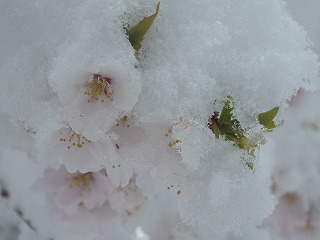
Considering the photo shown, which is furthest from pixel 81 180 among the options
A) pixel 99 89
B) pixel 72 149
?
pixel 99 89

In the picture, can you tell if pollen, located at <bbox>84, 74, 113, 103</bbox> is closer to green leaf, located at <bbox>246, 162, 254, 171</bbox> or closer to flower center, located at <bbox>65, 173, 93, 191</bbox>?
green leaf, located at <bbox>246, 162, 254, 171</bbox>

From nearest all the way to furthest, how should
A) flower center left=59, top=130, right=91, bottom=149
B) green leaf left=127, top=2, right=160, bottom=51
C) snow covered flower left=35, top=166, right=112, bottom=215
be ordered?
1. green leaf left=127, top=2, right=160, bottom=51
2. flower center left=59, top=130, right=91, bottom=149
3. snow covered flower left=35, top=166, right=112, bottom=215

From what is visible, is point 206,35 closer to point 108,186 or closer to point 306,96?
point 108,186

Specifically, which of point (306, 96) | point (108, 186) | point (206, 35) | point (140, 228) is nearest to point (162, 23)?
point (206, 35)

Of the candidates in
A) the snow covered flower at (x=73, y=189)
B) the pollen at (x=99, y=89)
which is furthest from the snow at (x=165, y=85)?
the snow covered flower at (x=73, y=189)

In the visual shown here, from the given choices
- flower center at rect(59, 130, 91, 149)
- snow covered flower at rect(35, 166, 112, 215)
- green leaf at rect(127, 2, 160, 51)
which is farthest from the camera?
snow covered flower at rect(35, 166, 112, 215)

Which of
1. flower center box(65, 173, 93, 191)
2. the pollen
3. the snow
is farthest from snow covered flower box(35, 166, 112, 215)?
the pollen
